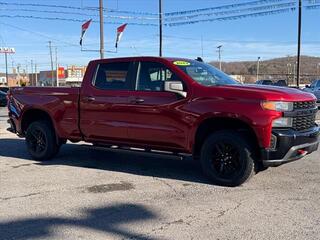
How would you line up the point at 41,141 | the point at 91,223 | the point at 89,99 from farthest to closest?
the point at 41,141
the point at 89,99
the point at 91,223

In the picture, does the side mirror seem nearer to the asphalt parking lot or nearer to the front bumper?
the asphalt parking lot

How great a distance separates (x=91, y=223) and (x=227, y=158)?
2510 millimetres

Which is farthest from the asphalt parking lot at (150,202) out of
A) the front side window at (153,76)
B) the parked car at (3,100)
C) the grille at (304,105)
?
the parked car at (3,100)

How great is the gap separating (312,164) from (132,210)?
421 centimetres

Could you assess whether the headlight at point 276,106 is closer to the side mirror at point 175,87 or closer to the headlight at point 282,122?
the headlight at point 282,122

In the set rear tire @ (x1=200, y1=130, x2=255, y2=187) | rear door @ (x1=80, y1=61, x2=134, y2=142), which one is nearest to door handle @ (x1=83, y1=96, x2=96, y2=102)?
rear door @ (x1=80, y1=61, x2=134, y2=142)

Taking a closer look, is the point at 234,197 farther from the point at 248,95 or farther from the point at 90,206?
the point at 90,206

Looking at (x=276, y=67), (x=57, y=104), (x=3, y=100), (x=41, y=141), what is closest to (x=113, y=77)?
(x=57, y=104)

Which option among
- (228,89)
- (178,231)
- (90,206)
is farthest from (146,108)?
(178,231)

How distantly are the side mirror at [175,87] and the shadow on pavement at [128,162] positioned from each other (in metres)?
1.04

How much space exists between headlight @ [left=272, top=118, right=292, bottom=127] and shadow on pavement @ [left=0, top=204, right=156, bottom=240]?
2.17m

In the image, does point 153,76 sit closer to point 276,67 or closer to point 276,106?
point 276,106

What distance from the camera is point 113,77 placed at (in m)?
8.00

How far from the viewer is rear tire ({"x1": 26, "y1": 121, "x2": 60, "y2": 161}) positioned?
29.3ft
